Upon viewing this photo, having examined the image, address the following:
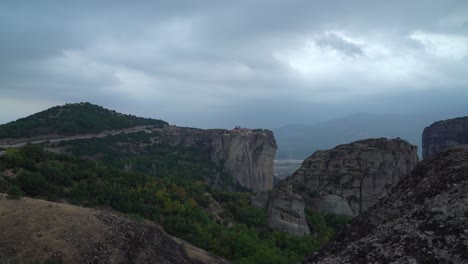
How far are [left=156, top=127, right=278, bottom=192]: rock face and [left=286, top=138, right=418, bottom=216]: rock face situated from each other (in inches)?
1377

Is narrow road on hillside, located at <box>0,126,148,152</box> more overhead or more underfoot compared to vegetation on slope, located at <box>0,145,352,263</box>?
more overhead

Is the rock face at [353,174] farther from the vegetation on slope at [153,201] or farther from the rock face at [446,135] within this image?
the rock face at [446,135]

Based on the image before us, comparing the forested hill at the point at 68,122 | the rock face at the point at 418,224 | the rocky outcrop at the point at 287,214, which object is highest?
the forested hill at the point at 68,122

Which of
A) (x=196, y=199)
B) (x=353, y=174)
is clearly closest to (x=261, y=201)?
(x=196, y=199)

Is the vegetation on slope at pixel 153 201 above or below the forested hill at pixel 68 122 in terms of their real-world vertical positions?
below

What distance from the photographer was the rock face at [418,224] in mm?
9500

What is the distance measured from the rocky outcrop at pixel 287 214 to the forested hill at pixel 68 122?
5151 centimetres

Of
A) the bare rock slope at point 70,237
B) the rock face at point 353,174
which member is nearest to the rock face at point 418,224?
the bare rock slope at point 70,237

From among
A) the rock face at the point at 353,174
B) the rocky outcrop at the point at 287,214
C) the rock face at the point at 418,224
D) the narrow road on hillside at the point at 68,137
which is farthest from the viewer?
the narrow road on hillside at the point at 68,137

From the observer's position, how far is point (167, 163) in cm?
7519

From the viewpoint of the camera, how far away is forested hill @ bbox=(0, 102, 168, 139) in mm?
73500

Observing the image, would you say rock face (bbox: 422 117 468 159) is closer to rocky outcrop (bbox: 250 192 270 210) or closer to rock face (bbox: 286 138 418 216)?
rock face (bbox: 286 138 418 216)

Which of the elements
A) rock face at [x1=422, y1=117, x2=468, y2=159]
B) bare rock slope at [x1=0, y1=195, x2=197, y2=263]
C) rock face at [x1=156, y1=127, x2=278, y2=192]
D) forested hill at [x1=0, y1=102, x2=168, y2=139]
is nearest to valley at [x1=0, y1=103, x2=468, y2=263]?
bare rock slope at [x1=0, y1=195, x2=197, y2=263]

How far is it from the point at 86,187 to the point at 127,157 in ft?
144
